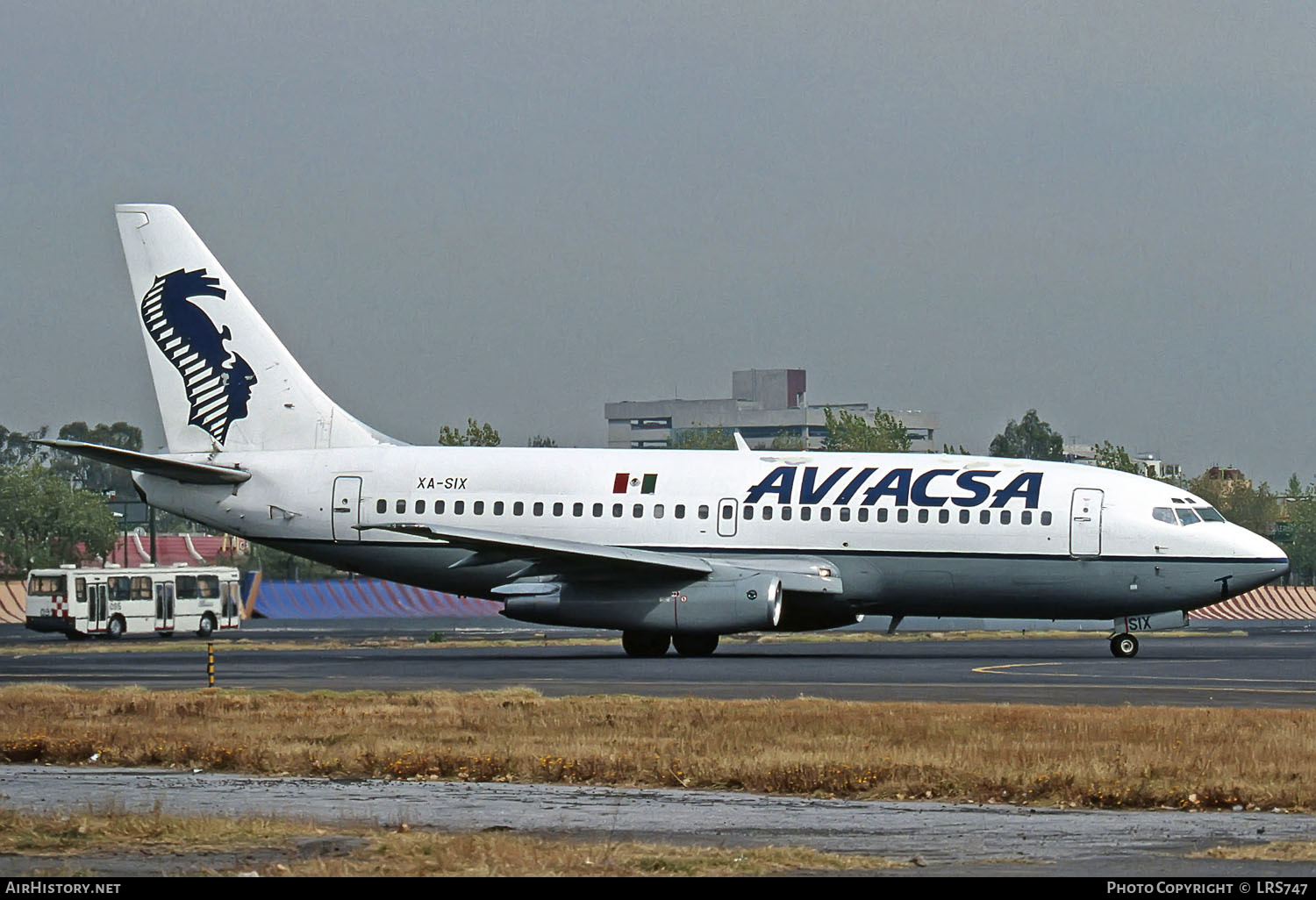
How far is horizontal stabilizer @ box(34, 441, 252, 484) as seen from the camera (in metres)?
40.8

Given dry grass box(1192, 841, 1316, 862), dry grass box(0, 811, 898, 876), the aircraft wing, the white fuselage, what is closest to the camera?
dry grass box(0, 811, 898, 876)

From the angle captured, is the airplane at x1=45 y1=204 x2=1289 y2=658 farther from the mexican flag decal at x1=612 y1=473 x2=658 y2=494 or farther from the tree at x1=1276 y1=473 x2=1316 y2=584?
the tree at x1=1276 y1=473 x2=1316 y2=584

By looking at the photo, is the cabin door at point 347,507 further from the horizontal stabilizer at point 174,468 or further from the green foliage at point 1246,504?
the green foliage at point 1246,504

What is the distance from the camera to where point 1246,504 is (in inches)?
5842

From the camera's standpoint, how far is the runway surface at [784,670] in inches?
1091

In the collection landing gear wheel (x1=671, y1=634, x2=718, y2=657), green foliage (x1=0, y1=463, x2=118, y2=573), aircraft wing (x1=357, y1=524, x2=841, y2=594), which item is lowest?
landing gear wheel (x1=671, y1=634, x2=718, y2=657)

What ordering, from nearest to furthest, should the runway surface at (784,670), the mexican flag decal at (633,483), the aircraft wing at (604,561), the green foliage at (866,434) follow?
the runway surface at (784,670) < the aircraft wing at (604,561) < the mexican flag decal at (633,483) < the green foliage at (866,434)

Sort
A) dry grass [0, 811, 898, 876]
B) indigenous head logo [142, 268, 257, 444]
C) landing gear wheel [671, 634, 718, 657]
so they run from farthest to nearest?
indigenous head logo [142, 268, 257, 444]
landing gear wheel [671, 634, 718, 657]
dry grass [0, 811, 898, 876]

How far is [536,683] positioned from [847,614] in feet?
37.0

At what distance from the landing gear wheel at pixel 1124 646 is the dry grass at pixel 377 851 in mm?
27447

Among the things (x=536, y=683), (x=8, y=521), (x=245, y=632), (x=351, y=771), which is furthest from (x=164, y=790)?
(x=8, y=521)

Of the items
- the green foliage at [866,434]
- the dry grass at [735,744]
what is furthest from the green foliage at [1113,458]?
the dry grass at [735,744]

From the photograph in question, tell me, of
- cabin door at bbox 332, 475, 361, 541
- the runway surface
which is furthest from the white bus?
cabin door at bbox 332, 475, 361, 541

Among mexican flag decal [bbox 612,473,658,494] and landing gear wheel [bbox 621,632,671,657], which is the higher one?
mexican flag decal [bbox 612,473,658,494]
